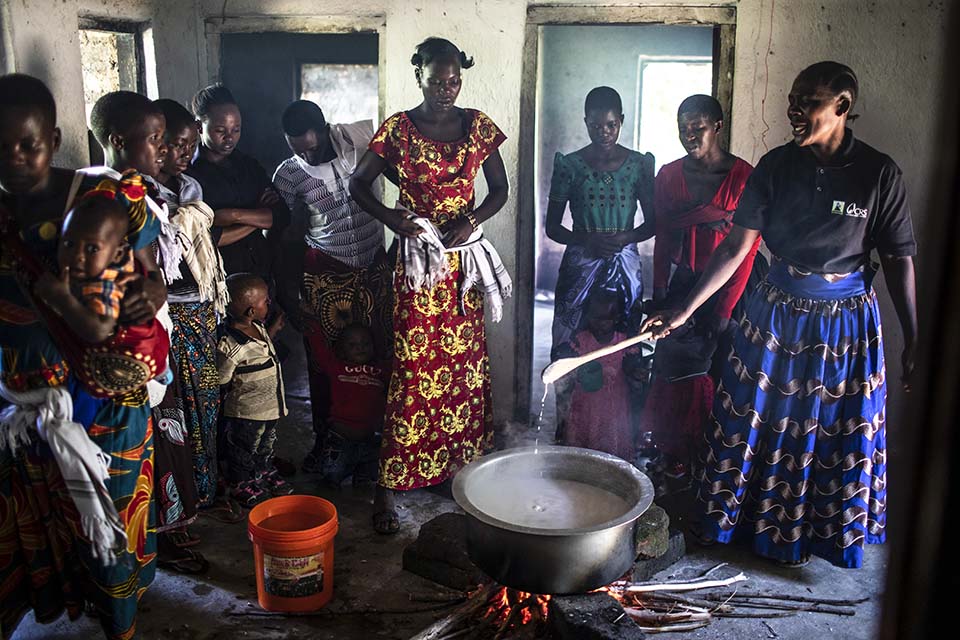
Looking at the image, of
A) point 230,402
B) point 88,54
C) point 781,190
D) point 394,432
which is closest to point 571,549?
point 394,432

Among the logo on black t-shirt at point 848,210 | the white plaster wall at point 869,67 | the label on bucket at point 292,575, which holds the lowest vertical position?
the label on bucket at point 292,575

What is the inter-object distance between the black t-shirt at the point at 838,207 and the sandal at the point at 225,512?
286 cm

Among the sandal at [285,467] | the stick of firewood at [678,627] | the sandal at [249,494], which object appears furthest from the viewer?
the sandal at [285,467]

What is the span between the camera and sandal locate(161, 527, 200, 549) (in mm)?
3740

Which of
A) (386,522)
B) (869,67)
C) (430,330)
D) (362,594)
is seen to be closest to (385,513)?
(386,522)

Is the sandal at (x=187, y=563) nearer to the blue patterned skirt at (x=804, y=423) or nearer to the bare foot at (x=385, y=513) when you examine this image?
the bare foot at (x=385, y=513)

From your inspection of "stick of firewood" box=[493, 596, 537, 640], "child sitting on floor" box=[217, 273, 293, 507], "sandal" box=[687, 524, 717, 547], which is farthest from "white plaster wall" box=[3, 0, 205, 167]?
"sandal" box=[687, 524, 717, 547]

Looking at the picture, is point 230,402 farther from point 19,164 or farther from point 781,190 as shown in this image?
point 781,190

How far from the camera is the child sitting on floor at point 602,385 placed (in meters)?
4.64

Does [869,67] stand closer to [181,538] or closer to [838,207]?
[838,207]

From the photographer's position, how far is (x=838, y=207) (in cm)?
342

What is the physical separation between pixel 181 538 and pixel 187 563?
0.47 feet

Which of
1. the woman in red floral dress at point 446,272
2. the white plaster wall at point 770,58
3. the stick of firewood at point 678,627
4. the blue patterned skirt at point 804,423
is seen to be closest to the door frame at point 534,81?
the white plaster wall at point 770,58

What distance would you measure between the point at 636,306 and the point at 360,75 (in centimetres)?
412
